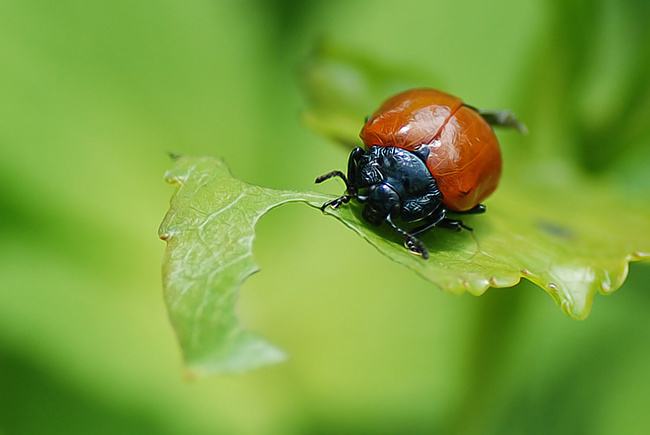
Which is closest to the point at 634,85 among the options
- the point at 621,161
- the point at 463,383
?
the point at 621,161

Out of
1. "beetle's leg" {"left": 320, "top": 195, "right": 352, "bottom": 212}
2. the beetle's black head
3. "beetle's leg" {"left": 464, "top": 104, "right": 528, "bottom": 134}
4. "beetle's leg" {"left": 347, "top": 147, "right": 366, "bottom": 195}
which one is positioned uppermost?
"beetle's leg" {"left": 347, "top": 147, "right": 366, "bottom": 195}

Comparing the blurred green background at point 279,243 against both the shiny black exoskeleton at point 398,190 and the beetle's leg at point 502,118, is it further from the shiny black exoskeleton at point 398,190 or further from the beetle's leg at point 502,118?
the shiny black exoskeleton at point 398,190

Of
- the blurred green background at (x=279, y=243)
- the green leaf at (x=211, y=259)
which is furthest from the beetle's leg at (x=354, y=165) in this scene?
the blurred green background at (x=279, y=243)

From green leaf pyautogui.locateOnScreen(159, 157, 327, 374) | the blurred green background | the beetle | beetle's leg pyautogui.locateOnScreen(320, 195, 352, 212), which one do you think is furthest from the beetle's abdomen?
the blurred green background

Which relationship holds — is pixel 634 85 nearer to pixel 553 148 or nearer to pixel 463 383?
pixel 553 148

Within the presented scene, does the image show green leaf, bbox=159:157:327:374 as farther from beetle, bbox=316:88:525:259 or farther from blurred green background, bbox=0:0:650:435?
blurred green background, bbox=0:0:650:435

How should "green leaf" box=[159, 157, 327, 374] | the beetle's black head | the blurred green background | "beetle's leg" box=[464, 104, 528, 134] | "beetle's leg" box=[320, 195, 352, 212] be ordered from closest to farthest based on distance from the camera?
"green leaf" box=[159, 157, 327, 374] < "beetle's leg" box=[320, 195, 352, 212] < the beetle's black head < "beetle's leg" box=[464, 104, 528, 134] < the blurred green background

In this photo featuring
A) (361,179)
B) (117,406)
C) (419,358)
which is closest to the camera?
(361,179)

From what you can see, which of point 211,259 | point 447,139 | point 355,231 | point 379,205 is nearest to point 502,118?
point 447,139
